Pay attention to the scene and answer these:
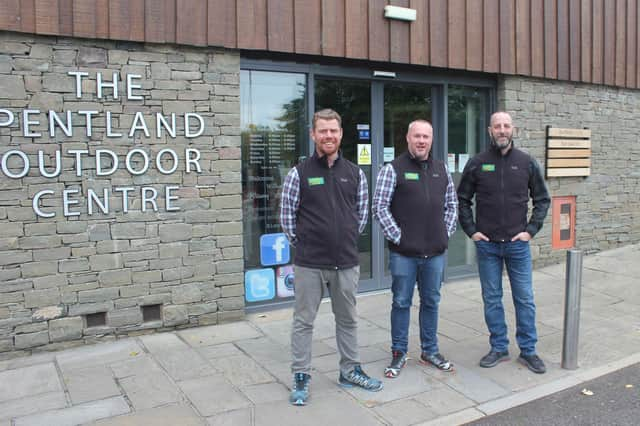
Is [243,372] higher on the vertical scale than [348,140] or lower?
lower

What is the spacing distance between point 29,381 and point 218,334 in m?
1.60

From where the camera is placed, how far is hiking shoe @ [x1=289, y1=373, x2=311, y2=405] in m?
3.64

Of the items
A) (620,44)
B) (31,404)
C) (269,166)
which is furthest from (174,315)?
(620,44)

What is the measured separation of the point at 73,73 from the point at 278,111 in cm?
206

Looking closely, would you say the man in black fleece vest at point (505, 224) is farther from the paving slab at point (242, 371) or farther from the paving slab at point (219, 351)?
the paving slab at point (219, 351)

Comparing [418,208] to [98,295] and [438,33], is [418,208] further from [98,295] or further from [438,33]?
[438,33]

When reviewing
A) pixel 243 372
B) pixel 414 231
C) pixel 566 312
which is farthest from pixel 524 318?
pixel 243 372

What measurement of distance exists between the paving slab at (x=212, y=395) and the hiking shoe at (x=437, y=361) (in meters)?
1.46

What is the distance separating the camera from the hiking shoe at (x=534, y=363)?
4207mm

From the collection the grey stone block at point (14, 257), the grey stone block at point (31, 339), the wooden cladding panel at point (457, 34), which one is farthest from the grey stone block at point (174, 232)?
the wooden cladding panel at point (457, 34)

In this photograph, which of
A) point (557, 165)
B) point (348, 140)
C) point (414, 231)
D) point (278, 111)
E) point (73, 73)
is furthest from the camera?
point (557, 165)

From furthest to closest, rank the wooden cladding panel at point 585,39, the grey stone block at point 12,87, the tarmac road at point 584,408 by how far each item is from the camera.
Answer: the wooden cladding panel at point 585,39 → the grey stone block at point 12,87 → the tarmac road at point 584,408

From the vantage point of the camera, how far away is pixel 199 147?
204 inches

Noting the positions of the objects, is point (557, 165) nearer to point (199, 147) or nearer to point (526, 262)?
point (526, 262)
